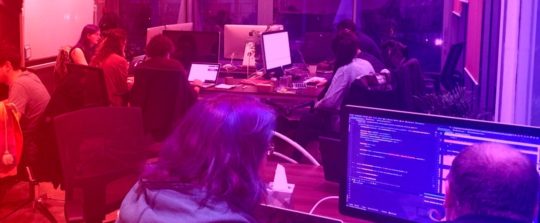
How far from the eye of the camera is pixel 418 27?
1027 centimetres

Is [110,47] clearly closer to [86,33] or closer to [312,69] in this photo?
[86,33]

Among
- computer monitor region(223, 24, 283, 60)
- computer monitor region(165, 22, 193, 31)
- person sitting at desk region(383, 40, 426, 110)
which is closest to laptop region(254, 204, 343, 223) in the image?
person sitting at desk region(383, 40, 426, 110)

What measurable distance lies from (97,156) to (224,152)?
7.10ft

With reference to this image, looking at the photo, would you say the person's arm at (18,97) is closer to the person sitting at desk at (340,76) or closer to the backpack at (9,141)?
the backpack at (9,141)

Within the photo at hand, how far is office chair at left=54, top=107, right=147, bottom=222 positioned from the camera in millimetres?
3613

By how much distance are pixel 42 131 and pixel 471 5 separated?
198 inches

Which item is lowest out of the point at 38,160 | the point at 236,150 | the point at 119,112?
the point at 38,160

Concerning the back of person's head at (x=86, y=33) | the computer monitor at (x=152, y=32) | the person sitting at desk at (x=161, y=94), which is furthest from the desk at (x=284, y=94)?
the back of person's head at (x=86, y=33)

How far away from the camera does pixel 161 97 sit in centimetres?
553

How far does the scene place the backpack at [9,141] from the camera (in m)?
4.45

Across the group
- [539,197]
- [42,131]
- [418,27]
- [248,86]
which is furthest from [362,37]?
[539,197]

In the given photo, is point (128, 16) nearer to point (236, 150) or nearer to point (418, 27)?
point (418, 27)

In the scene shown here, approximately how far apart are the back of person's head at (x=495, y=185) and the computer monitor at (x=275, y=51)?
16.6 ft

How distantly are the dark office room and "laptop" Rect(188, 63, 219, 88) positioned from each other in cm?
1
